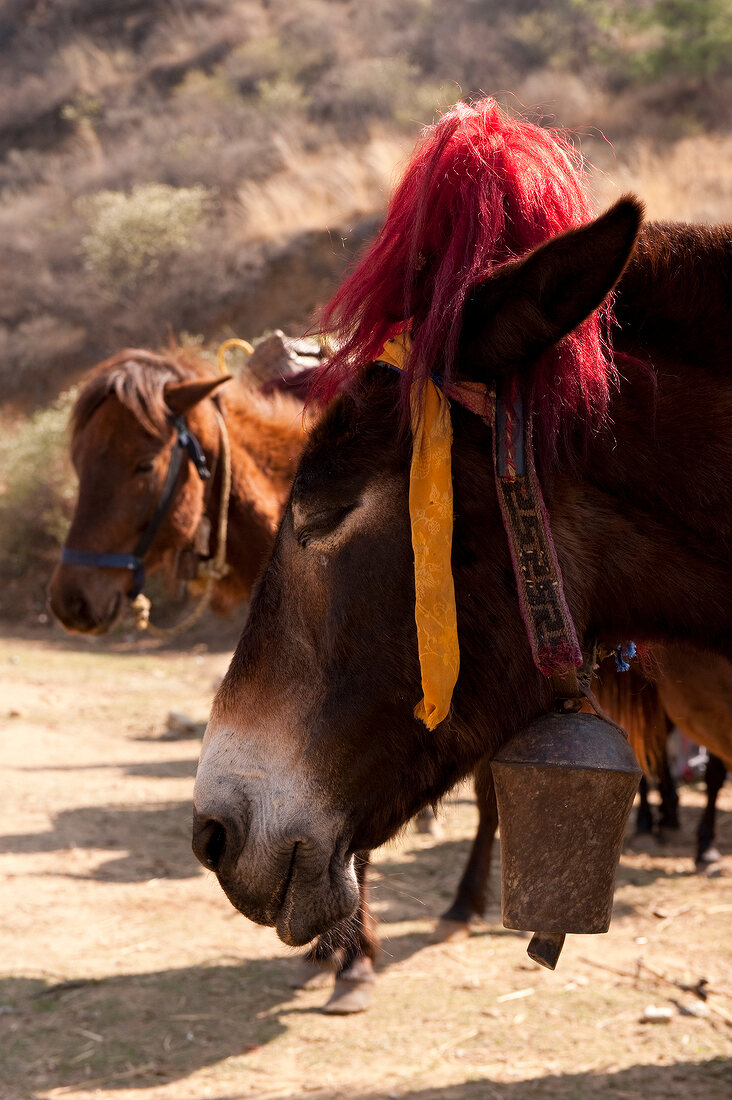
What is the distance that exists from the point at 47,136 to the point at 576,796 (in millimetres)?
34292

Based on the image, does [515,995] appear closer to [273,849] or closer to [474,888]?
[474,888]

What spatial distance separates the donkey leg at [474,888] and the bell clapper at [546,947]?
2.57m

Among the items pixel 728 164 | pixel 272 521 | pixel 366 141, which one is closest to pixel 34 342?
pixel 366 141

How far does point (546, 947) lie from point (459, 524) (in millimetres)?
748

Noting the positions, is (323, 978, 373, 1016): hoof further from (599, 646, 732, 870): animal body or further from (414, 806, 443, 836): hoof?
(414, 806, 443, 836): hoof

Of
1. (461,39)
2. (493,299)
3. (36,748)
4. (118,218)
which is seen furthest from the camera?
(461,39)

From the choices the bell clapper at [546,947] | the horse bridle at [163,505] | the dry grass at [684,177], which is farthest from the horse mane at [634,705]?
the dry grass at [684,177]

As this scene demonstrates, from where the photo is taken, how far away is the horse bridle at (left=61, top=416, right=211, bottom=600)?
14.4 ft

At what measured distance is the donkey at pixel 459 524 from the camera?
4.91 feet

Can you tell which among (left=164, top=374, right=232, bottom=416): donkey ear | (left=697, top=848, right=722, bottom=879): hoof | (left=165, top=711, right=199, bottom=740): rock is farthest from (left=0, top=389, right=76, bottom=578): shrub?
(left=697, top=848, right=722, bottom=879): hoof

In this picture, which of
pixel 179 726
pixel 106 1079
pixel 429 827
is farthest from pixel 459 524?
pixel 179 726

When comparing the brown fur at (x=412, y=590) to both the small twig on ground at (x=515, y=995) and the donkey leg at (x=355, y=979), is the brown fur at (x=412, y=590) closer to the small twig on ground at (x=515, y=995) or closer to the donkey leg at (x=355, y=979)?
the donkey leg at (x=355, y=979)

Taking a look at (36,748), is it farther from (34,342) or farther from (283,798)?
(34,342)

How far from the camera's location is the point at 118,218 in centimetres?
1975
